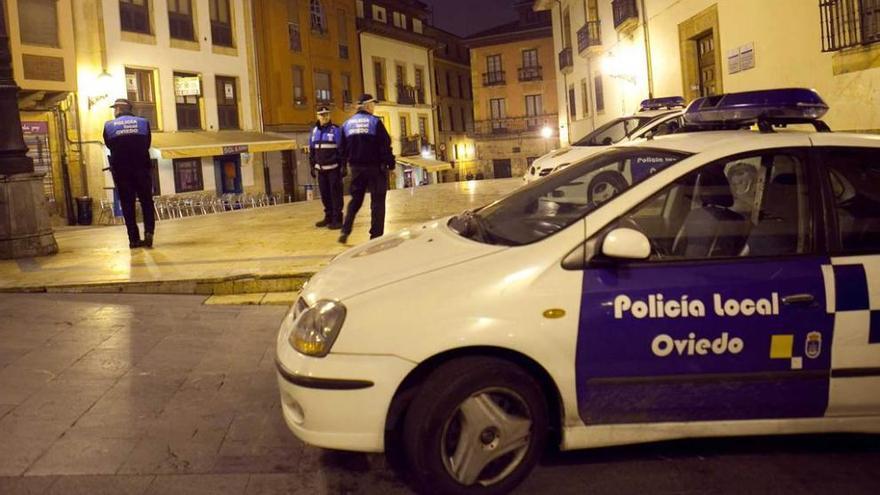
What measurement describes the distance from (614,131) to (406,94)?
111 feet

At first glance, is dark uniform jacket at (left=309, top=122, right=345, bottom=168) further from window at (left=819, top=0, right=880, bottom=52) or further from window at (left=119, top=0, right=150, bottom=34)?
window at (left=119, top=0, right=150, bottom=34)

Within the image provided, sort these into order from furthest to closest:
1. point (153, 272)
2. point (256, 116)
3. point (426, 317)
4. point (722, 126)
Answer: point (256, 116)
point (153, 272)
point (722, 126)
point (426, 317)

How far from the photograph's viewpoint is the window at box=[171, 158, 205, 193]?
95.9 ft

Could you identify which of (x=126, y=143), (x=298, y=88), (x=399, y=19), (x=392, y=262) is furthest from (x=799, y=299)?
(x=399, y=19)

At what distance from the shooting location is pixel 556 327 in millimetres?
3338

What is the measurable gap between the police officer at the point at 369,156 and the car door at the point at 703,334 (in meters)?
5.79

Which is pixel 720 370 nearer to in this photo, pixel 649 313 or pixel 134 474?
pixel 649 313

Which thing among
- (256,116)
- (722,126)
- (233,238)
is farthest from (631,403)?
(256,116)

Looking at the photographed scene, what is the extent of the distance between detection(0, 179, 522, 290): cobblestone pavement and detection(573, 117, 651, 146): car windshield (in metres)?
2.58

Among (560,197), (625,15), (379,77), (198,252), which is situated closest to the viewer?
(560,197)

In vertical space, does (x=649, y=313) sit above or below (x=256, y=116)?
below

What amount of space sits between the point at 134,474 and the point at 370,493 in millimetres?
1114

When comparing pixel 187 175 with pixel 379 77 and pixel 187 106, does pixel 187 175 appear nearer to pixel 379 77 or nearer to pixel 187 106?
pixel 187 106

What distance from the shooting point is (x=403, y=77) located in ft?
155
